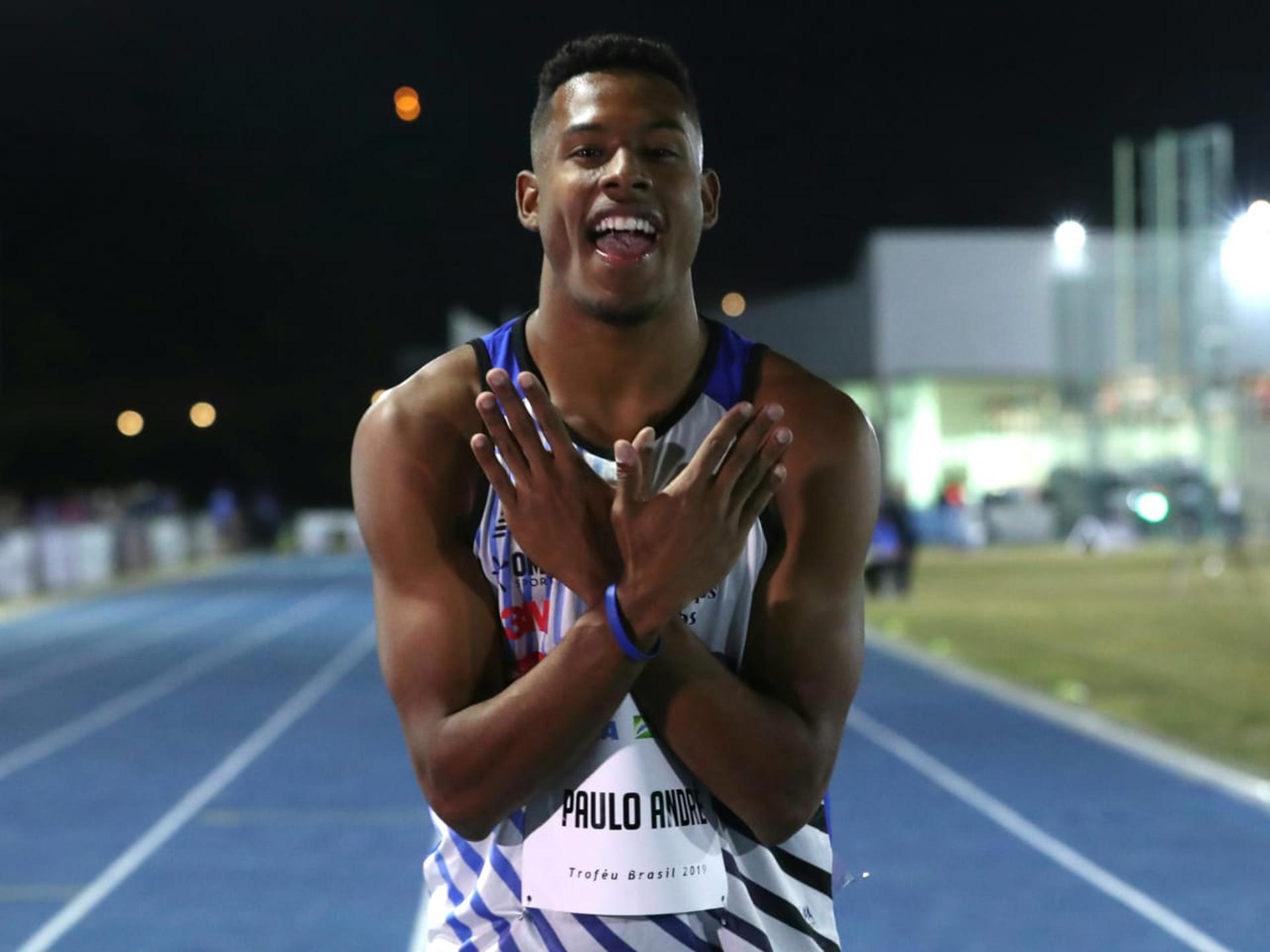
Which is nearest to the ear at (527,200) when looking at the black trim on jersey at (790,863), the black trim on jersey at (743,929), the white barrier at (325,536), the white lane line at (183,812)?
the black trim on jersey at (790,863)

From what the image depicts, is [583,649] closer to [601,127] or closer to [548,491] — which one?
[548,491]

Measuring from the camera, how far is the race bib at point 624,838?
2109mm

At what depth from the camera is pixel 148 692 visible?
1728cm

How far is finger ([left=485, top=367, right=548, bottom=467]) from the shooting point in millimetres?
1979

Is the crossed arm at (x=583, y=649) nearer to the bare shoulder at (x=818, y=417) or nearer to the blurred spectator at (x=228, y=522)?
the bare shoulder at (x=818, y=417)

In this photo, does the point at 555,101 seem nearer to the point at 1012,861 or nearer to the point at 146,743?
the point at 1012,861

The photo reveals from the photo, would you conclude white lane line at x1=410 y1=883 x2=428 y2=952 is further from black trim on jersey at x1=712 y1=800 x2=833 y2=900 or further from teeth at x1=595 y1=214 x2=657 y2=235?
teeth at x1=595 y1=214 x2=657 y2=235

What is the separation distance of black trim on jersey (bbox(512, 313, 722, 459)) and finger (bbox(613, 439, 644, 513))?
0.20m

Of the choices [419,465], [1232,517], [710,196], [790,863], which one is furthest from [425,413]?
[1232,517]

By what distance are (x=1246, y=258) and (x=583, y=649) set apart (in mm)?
40310

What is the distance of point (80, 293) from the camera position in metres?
66.1

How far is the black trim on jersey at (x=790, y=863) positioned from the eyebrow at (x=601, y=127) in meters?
0.77

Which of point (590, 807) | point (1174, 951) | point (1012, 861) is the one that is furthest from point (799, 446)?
point (1012, 861)

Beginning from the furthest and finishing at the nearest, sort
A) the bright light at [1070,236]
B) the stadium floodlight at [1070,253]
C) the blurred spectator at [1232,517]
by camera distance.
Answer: the stadium floodlight at [1070,253], the bright light at [1070,236], the blurred spectator at [1232,517]
